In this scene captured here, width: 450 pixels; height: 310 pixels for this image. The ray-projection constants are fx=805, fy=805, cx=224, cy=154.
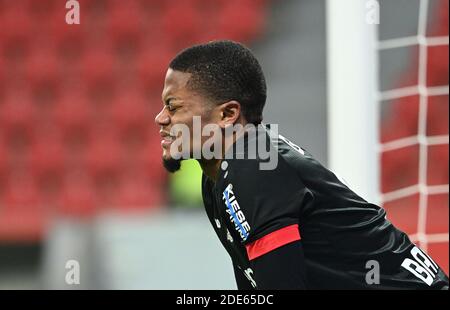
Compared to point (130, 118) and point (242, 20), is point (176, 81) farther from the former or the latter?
point (242, 20)

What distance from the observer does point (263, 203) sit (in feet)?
4.77

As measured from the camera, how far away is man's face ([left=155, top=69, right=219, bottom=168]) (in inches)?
63.1

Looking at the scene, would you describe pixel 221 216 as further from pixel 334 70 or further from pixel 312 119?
pixel 312 119

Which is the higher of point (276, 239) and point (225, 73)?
point (225, 73)

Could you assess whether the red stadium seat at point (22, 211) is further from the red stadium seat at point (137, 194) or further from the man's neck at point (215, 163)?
the man's neck at point (215, 163)

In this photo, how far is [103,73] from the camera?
5992mm

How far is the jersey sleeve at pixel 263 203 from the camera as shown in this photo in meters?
1.44

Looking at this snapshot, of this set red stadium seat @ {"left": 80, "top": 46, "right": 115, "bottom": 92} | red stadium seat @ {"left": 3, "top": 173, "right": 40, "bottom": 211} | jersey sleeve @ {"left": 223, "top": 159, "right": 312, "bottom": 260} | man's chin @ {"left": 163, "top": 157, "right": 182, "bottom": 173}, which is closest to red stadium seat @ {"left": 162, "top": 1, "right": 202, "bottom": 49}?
red stadium seat @ {"left": 80, "top": 46, "right": 115, "bottom": 92}

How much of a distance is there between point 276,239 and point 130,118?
4447mm

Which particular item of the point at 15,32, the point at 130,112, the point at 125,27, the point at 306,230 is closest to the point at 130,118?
the point at 130,112

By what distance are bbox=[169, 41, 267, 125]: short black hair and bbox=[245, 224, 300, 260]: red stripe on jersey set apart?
11.3 inches

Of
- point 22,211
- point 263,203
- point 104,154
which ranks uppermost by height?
point 263,203

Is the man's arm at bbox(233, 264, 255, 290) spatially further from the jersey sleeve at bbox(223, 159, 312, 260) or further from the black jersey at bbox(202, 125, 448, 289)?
the jersey sleeve at bbox(223, 159, 312, 260)

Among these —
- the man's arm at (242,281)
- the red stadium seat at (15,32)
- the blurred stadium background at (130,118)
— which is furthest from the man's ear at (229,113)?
the red stadium seat at (15,32)
